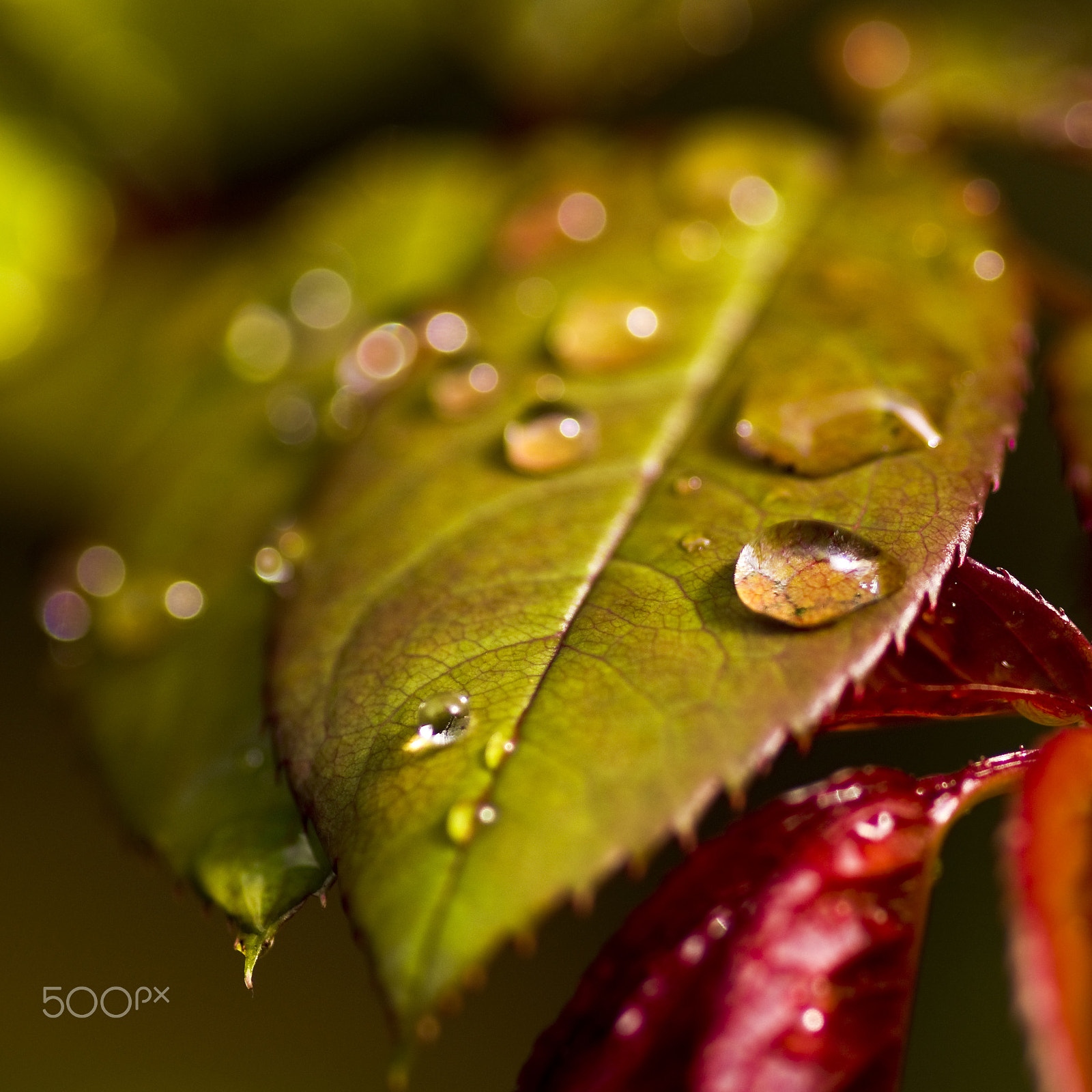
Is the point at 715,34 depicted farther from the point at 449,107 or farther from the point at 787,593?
the point at 787,593

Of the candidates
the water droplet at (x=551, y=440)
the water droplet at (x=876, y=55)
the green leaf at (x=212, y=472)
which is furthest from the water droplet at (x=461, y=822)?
the water droplet at (x=876, y=55)

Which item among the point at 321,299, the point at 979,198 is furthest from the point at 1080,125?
the point at 321,299

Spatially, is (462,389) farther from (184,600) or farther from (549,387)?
(184,600)

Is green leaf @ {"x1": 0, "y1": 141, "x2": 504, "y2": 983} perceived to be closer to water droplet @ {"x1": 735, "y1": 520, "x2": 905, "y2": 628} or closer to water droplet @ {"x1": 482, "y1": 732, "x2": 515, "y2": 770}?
water droplet @ {"x1": 482, "y1": 732, "x2": 515, "y2": 770}

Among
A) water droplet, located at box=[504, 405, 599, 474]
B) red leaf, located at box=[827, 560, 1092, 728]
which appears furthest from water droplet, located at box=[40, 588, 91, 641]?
red leaf, located at box=[827, 560, 1092, 728]

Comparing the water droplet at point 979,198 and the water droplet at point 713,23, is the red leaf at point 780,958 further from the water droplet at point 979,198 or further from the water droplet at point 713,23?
Result: the water droplet at point 713,23
